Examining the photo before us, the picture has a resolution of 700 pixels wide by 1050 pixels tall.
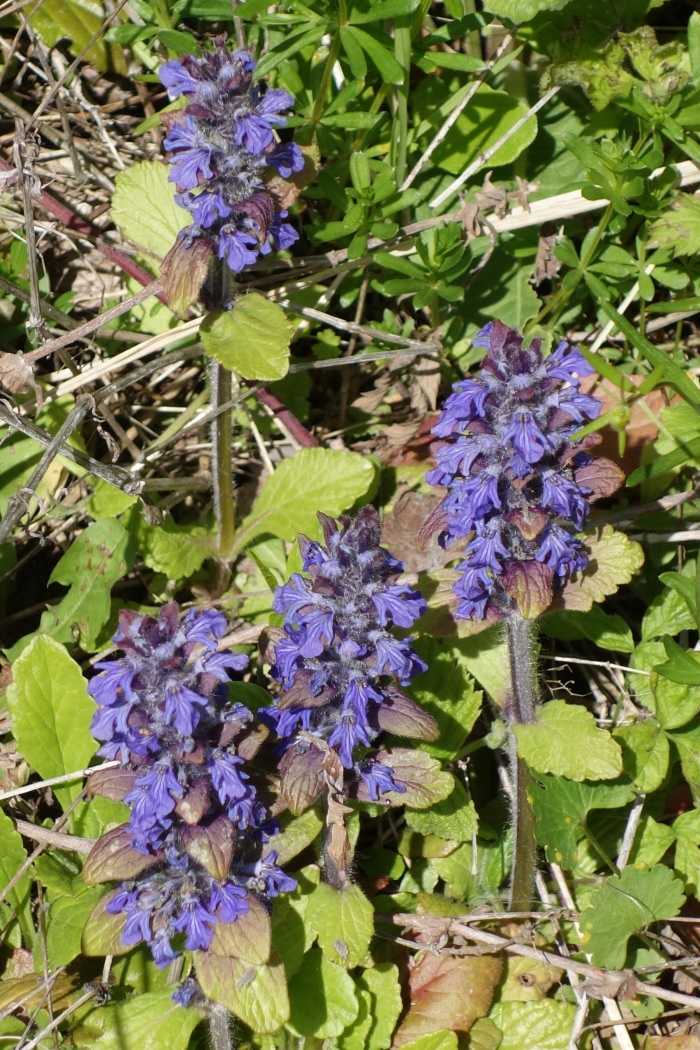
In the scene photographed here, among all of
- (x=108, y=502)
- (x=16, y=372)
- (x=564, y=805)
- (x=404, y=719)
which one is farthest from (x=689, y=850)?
(x=16, y=372)

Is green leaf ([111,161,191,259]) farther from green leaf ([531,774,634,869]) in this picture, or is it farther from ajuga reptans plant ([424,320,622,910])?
green leaf ([531,774,634,869])

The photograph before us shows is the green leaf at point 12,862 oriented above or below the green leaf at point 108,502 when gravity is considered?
below

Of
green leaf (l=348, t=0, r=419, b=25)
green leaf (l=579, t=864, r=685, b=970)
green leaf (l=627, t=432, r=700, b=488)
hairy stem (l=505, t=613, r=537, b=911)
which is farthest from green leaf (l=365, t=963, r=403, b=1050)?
green leaf (l=348, t=0, r=419, b=25)

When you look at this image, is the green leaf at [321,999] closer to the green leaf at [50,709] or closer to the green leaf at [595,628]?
→ the green leaf at [50,709]

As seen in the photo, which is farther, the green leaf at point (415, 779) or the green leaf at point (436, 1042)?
the green leaf at point (436, 1042)

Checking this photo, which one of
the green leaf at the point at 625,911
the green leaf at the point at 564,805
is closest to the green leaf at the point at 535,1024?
the green leaf at the point at 625,911
